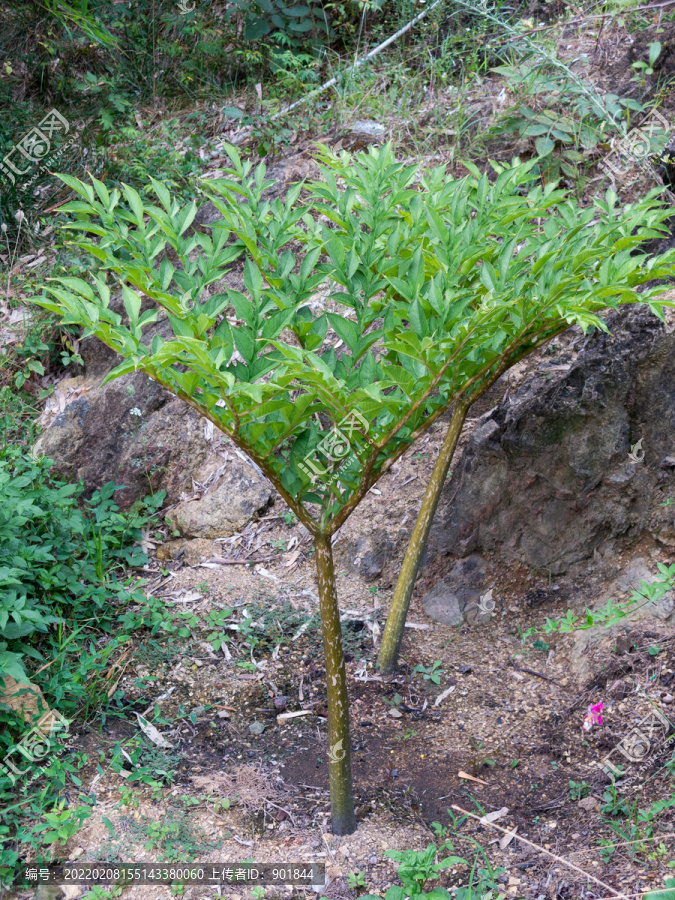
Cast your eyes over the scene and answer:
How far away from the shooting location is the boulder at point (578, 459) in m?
2.84

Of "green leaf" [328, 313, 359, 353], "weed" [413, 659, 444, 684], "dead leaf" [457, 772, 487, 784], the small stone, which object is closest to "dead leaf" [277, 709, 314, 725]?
"weed" [413, 659, 444, 684]

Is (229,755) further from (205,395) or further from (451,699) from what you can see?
(205,395)


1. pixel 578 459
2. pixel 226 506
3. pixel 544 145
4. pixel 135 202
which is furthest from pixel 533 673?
pixel 544 145

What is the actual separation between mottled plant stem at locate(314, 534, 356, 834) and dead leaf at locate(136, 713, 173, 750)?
2.49 feet

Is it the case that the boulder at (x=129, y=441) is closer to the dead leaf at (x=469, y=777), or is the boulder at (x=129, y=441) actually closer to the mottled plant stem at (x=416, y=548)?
the mottled plant stem at (x=416, y=548)

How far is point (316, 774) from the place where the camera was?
2385 mm

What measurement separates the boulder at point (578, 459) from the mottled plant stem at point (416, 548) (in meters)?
0.46

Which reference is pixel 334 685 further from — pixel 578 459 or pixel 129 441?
pixel 129 441

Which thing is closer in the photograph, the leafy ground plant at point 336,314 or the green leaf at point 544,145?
the leafy ground plant at point 336,314

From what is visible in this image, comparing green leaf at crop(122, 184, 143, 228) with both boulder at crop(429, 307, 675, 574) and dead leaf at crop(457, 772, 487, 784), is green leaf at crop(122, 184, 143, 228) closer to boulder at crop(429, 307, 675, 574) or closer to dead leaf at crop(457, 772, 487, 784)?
boulder at crop(429, 307, 675, 574)

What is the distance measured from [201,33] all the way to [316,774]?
6170 mm

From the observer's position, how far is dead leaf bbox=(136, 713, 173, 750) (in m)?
2.49

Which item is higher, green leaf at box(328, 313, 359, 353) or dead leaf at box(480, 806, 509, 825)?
green leaf at box(328, 313, 359, 353)

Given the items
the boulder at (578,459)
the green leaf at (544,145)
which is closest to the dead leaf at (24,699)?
the boulder at (578,459)
